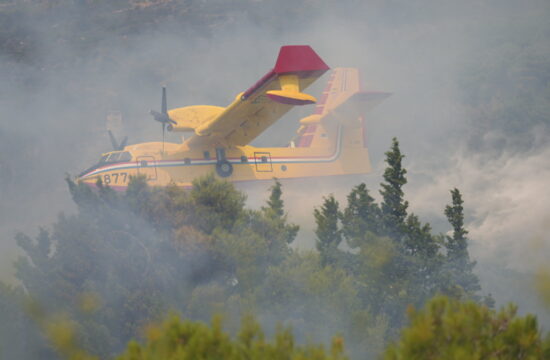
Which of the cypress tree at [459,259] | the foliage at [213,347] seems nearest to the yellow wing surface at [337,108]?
the cypress tree at [459,259]

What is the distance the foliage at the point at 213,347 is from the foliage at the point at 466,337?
961 mm

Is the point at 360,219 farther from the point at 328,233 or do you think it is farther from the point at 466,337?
the point at 466,337

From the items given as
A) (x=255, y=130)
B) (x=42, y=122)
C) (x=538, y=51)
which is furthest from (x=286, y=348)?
(x=538, y=51)

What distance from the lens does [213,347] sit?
8336 mm

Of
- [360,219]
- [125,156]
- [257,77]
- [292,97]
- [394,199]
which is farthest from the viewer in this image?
[257,77]

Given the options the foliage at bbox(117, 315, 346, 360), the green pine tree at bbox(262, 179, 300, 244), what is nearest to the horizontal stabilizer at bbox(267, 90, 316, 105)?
the green pine tree at bbox(262, 179, 300, 244)

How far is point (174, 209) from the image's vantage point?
2019 cm

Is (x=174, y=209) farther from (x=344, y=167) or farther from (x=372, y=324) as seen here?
(x=344, y=167)

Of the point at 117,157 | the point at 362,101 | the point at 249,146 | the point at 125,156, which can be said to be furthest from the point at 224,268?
the point at 362,101

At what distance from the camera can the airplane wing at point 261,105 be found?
68.6 ft

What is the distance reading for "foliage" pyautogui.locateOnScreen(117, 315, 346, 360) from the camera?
27.0 ft

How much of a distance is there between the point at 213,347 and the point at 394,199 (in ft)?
45.3

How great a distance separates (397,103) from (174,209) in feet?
76.2

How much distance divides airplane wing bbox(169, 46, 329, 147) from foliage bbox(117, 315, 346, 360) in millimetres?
12695
